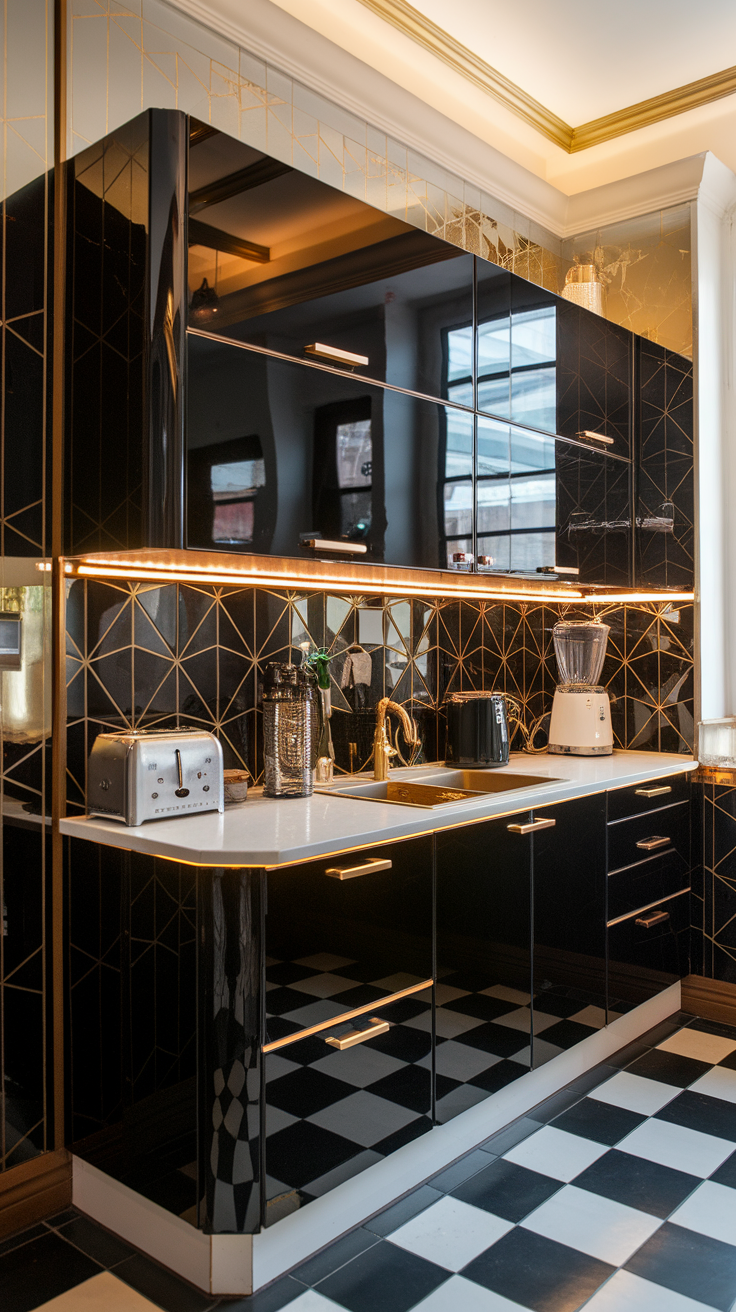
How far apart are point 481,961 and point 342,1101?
523 millimetres

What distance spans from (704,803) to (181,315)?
2.43 metres

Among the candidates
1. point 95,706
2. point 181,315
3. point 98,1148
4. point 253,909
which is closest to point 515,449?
point 181,315

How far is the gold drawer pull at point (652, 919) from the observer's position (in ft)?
9.42

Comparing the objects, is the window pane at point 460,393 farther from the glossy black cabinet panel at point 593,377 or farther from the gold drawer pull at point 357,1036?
the gold drawer pull at point 357,1036

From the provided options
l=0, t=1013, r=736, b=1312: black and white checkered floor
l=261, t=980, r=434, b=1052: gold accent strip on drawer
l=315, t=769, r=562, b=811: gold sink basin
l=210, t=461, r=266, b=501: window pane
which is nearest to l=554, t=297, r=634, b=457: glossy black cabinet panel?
l=315, t=769, r=562, b=811: gold sink basin

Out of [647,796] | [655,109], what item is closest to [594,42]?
[655,109]

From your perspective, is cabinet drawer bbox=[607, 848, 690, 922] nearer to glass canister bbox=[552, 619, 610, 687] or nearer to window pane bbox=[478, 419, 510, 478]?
glass canister bbox=[552, 619, 610, 687]

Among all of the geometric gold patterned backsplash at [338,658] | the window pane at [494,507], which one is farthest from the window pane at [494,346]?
the geometric gold patterned backsplash at [338,658]

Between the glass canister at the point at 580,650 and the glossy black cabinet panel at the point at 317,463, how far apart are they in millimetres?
1140

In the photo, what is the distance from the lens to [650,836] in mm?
2936

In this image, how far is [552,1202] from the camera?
203cm

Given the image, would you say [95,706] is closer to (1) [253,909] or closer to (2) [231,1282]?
(1) [253,909]

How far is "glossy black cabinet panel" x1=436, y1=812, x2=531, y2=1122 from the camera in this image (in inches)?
81.3

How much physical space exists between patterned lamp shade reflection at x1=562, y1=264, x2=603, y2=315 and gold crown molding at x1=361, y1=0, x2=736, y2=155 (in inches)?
21.0
